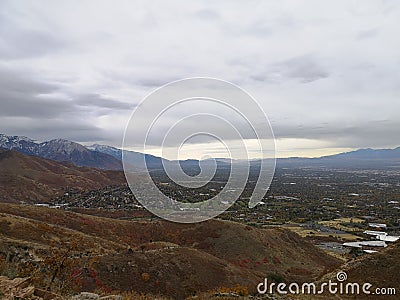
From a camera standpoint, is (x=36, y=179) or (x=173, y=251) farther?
(x=36, y=179)

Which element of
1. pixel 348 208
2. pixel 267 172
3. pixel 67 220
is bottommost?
pixel 348 208

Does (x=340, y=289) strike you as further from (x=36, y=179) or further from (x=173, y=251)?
(x=36, y=179)

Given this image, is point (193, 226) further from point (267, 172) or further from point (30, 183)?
point (30, 183)

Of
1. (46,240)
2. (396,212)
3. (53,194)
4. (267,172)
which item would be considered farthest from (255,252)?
(53,194)

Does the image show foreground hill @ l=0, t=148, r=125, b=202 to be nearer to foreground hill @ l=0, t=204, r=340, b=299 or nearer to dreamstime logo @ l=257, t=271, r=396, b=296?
foreground hill @ l=0, t=204, r=340, b=299

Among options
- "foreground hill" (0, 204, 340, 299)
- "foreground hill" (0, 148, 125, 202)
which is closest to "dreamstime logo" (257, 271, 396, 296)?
"foreground hill" (0, 204, 340, 299)

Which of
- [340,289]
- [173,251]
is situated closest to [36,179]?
[173,251]

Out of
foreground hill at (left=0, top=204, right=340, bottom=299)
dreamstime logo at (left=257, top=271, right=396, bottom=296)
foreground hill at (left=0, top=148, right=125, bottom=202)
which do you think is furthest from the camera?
foreground hill at (left=0, top=148, right=125, bottom=202)
